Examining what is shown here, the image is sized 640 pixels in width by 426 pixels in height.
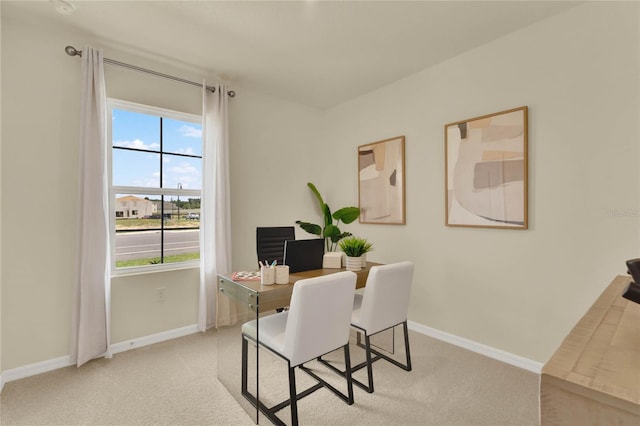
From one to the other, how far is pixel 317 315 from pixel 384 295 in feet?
2.10

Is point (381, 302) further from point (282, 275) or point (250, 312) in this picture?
point (250, 312)

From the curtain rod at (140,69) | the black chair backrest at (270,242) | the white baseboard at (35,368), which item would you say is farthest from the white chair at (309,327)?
the curtain rod at (140,69)

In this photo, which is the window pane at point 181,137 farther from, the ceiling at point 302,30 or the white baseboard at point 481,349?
the white baseboard at point 481,349

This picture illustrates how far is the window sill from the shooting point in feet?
9.23

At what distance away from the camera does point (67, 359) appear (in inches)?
99.7

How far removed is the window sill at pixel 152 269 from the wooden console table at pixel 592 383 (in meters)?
3.14

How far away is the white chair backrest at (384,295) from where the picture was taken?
2123 mm

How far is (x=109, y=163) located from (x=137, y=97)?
2.21 feet

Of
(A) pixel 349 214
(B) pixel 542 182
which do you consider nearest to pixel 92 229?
(A) pixel 349 214

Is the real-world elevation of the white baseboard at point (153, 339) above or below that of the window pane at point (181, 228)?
below

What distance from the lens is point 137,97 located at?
2.89 m

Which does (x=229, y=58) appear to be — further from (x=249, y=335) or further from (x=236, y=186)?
(x=249, y=335)

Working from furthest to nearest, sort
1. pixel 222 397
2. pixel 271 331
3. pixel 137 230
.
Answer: pixel 137 230 → pixel 222 397 → pixel 271 331

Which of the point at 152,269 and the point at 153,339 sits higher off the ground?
the point at 152,269
